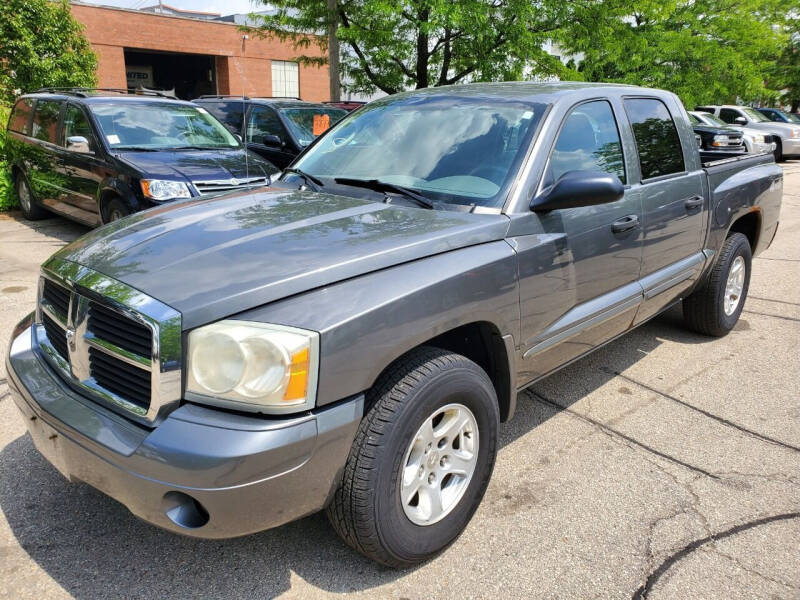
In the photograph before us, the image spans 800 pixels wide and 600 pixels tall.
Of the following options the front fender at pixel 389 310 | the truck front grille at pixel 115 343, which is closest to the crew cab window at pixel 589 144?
the front fender at pixel 389 310

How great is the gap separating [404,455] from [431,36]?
40.9ft

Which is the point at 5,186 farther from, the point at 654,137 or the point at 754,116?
the point at 754,116

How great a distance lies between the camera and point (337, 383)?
2104 mm

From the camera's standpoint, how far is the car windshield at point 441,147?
3.04 meters

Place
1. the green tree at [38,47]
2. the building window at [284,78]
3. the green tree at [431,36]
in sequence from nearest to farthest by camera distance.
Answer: the green tree at [38,47], the green tree at [431,36], the building window at [284,78]

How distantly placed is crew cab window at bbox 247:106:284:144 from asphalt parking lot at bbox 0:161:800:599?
630cm

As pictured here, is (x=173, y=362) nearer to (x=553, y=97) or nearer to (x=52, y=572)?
(x=52, y=572)

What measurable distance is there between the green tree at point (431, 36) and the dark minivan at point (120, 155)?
16.6 ft

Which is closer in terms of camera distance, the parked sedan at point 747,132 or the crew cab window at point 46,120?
the crew cab window at point 46,120

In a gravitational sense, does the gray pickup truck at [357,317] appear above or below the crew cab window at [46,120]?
below

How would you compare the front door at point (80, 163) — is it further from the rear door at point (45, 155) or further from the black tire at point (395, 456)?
the black tire at point (395, 456)

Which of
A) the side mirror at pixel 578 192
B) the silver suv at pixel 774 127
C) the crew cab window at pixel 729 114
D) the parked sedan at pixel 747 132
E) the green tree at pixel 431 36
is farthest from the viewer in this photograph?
the crew cab window at pixel 729 114

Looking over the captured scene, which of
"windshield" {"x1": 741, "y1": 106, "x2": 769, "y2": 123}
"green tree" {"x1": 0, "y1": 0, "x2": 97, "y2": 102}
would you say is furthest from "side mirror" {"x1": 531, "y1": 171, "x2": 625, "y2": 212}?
"windshield" {"x1": 741, "y1": 106, "x2": 769, "y2": 123}

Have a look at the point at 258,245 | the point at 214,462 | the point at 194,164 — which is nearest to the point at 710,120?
the point at 194,164
